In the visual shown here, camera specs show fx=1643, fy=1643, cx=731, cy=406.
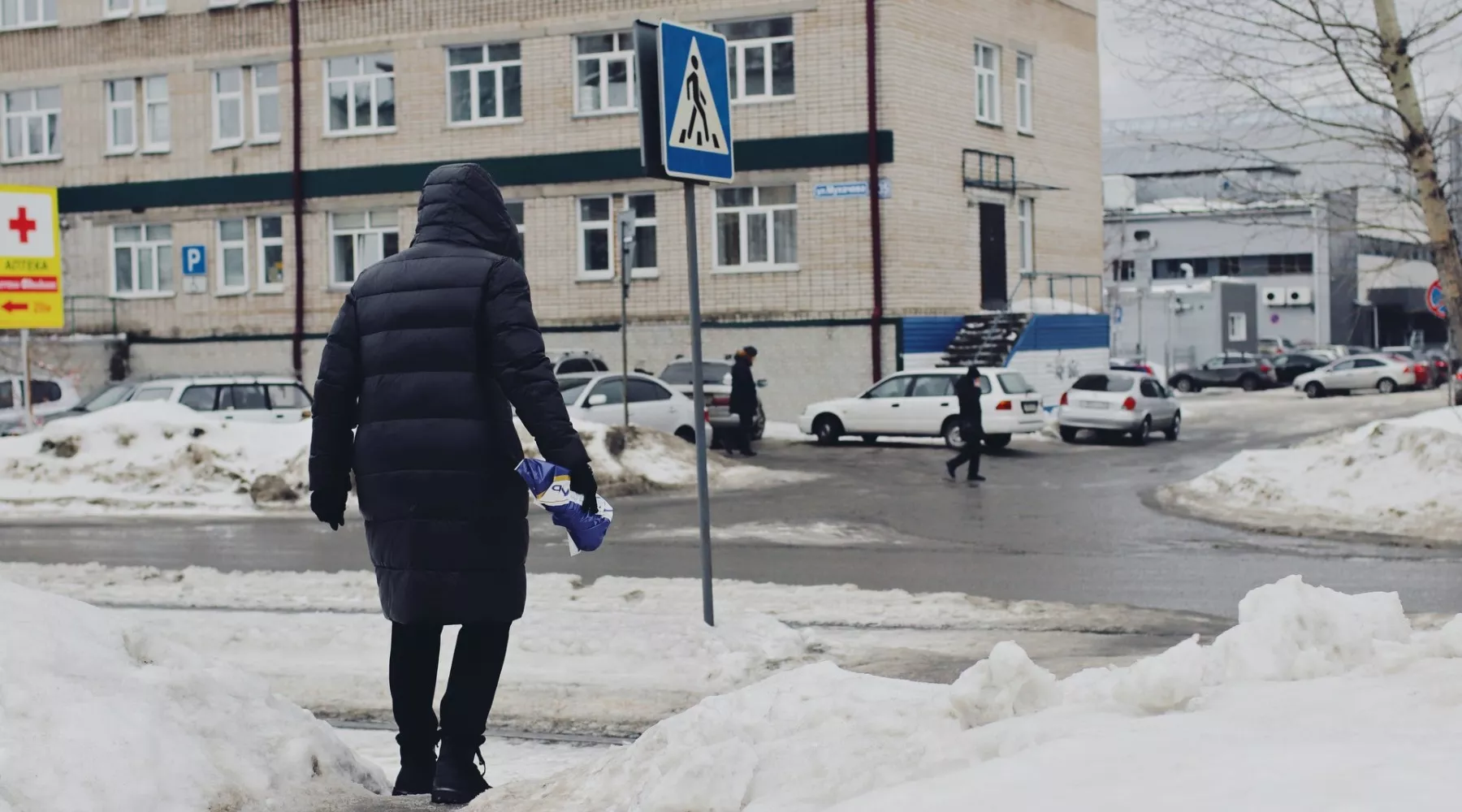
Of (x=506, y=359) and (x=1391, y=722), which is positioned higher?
(x=506, y=359)

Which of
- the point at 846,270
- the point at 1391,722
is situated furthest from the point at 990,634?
the point at 846,270

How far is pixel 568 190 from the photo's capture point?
34719 mm

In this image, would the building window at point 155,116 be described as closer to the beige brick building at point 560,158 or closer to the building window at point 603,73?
the beige brick building at point 560,158

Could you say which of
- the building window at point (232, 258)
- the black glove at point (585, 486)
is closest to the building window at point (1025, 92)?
the building window at point (232, 258)

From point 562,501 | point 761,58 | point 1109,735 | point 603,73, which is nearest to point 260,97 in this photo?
point 603,73

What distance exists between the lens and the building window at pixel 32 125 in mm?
39469

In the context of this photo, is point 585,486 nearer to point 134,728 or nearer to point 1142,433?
point 134,728

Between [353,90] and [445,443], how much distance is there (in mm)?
33149

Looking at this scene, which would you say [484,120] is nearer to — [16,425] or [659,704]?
[16,425]

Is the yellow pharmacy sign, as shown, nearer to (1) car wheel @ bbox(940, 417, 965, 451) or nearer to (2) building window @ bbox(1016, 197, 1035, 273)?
(1) car wheel @ bbox(940, 417, 965, 451)

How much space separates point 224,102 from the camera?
3791cm

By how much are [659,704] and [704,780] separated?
3.34m

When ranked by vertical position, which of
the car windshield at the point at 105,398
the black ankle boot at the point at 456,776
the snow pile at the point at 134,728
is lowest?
the black ankle boot at the point at 456,776

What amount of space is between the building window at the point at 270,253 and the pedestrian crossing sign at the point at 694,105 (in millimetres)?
30529
